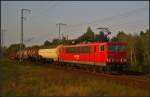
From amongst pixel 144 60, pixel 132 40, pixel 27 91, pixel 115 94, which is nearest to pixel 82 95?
pixel 115 94

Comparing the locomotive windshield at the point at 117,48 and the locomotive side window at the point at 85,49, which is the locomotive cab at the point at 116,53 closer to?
the locomotive windshield at the point at 117,48

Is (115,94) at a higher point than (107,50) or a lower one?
lower

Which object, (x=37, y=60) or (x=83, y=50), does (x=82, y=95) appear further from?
(x=37, y=60)

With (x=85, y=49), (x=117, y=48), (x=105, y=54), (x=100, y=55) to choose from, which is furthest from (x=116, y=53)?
(x=85, y=49)

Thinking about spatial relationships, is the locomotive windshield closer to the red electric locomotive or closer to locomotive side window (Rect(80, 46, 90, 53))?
the red electric locomotive

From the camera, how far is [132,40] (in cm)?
5544

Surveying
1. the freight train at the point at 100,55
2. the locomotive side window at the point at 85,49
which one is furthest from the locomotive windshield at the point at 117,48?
the locomotive side window at the point at 85,49

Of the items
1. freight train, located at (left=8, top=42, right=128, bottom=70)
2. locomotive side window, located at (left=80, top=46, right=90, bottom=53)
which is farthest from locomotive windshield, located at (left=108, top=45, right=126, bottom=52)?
locomotive side window, located at (left=80, top=46, right=90, bottom=53)

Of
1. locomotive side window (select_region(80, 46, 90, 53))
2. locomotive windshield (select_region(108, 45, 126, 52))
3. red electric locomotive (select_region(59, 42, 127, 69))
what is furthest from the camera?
locomotive side window (select_region(80, 46, 90, 53))

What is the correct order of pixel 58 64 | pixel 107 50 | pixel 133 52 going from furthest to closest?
pixel 133 52, pixel 58 64, pixel 107 50

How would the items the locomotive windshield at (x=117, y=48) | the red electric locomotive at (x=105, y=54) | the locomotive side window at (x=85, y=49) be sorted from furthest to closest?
the locomotive side window at (x=85, y=49)
the locomotive windshield at (x=117, y=48)
the red electric locomotive at (x=105, y=54)

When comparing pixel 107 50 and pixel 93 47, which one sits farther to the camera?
pixel 93 47

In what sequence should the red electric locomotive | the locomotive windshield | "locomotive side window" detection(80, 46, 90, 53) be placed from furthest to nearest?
"locomotive side window" detection(80, 46, 90, 53), the locomotive windshield, the red electric locomotive

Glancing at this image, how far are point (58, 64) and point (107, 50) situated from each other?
2008 cm
